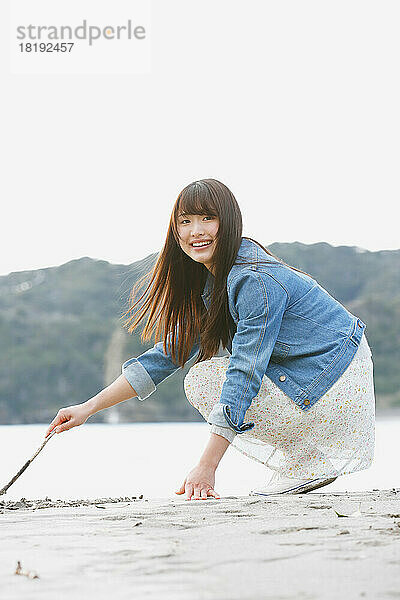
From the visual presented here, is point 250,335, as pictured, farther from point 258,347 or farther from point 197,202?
point 197,202

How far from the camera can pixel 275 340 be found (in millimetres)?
1496

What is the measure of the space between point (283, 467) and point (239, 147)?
723cm

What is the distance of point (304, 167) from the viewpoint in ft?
30.8

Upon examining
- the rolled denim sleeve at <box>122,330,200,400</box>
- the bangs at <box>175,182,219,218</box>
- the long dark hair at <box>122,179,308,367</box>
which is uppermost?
the bangs at <box>175,182,219,218</box>

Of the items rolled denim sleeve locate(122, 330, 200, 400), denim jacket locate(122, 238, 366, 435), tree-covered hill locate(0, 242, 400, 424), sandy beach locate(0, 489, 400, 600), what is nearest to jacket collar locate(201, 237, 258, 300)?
denim jacket locate(122, 238, 366, 435)

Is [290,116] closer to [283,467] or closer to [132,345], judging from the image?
[132,345]

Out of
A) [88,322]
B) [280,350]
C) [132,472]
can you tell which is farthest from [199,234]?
[88,322]

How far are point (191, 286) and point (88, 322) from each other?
9215 mm

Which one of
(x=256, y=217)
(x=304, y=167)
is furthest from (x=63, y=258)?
(x=304, y=167)

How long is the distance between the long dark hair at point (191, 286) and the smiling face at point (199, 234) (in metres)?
0.01

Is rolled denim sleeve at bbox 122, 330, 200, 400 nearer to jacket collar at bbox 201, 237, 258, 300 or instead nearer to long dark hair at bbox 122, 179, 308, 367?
long dark hair at bbox 122, 179, 308, 367

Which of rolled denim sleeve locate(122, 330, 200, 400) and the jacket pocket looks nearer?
the jacket pocket

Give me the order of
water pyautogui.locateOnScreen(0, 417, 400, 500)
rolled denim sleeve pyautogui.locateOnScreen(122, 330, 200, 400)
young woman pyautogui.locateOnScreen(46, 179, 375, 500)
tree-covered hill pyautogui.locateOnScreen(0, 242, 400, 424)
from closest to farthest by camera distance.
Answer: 1. young woman pyautogui.locateOnScreen(46, 179, 375, 500)
2. rolled denim sleeve pyautogui.locateOnScreen(122, 330, 200, 400)
3. water pyautogui.locateOnScreen(0, 417, 400, 500)
4. tree-covered hill pyautogui.locateOnScreen(0, 242, 400, 424)

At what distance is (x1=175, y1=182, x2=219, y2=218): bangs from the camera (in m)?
1.57
